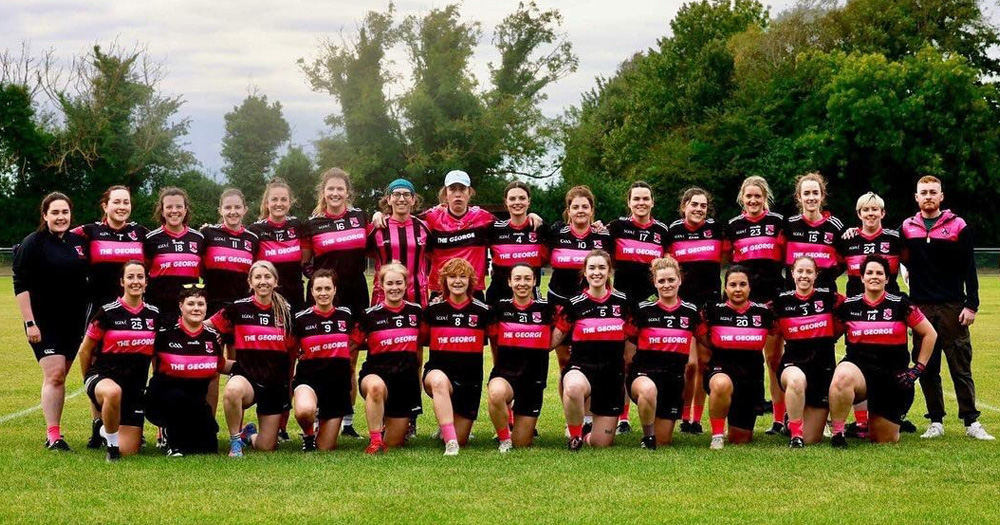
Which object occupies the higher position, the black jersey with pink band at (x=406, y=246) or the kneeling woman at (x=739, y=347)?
the black jersey with pink band at (x=406, y=246)

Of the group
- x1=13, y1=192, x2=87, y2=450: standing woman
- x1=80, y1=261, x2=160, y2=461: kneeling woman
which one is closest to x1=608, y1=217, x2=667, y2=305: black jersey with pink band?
x1=80, y1=261, x2=160, y2=461: kneeling woman

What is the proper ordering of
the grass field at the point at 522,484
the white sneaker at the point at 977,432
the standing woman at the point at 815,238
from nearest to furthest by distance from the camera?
the grass field at the point at 522,484 < the white sneaker at the point at 977,432 < the standing woman at the point at 815,238

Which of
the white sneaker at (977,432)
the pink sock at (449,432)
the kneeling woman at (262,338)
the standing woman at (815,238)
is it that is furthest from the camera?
the standing woman at (815,238)

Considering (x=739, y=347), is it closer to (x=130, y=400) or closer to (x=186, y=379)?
(x=186, y=379)

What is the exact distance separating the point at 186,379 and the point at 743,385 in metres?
3.67

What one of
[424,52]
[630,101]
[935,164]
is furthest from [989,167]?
[424,52]

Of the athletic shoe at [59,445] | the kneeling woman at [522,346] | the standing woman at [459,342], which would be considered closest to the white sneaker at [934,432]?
the kneeling woman at [522,346]

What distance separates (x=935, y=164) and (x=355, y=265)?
33.7 metres

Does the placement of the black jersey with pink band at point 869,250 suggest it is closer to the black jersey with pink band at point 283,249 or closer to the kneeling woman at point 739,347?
the kneeling woman at point 739,347

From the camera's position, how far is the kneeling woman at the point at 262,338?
7582 mm

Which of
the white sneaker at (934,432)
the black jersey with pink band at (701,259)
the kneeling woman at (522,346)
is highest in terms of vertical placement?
the black jersey with pink band at (701,259)

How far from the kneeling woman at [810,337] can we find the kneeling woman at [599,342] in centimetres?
110

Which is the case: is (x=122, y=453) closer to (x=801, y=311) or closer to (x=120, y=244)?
(x=120, y=244)

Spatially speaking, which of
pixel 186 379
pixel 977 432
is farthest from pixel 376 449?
pixel 977 432
